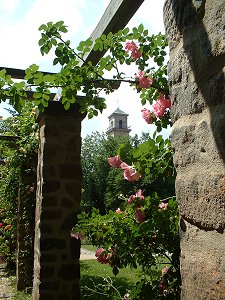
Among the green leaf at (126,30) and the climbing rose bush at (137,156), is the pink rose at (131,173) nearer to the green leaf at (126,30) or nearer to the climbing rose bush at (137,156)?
the climbing rose bush at (137,156)

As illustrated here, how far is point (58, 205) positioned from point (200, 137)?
339 cm

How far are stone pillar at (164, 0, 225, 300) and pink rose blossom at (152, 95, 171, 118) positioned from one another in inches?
50.4

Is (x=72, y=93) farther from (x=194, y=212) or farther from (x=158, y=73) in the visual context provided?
(x=194, y=212)

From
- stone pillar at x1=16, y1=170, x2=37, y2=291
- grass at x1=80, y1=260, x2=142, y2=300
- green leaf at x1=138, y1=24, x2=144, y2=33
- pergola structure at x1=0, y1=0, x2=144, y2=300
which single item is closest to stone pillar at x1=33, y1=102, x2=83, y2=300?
pergola structure at x1=0, y1=0, x2=144, y2=300

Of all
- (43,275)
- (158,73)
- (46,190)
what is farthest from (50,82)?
(43,275)

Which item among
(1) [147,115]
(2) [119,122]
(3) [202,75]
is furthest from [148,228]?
(2) [119,122]

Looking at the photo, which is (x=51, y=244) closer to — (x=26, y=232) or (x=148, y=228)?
(x=148, y=228)

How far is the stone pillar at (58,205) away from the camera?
12.9 feet

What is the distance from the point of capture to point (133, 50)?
2479 millimetres

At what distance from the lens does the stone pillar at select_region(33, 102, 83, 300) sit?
3.93m

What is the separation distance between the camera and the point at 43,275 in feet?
12.8

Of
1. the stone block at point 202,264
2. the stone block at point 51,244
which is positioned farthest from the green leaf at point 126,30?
the stone block at point 51,244

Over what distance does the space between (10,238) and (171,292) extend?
6.07 m

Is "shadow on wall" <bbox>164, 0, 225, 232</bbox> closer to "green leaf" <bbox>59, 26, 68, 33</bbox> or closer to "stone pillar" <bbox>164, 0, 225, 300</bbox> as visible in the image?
"stone pillar" <bbox>164, 0, 225, 300</bbox>
